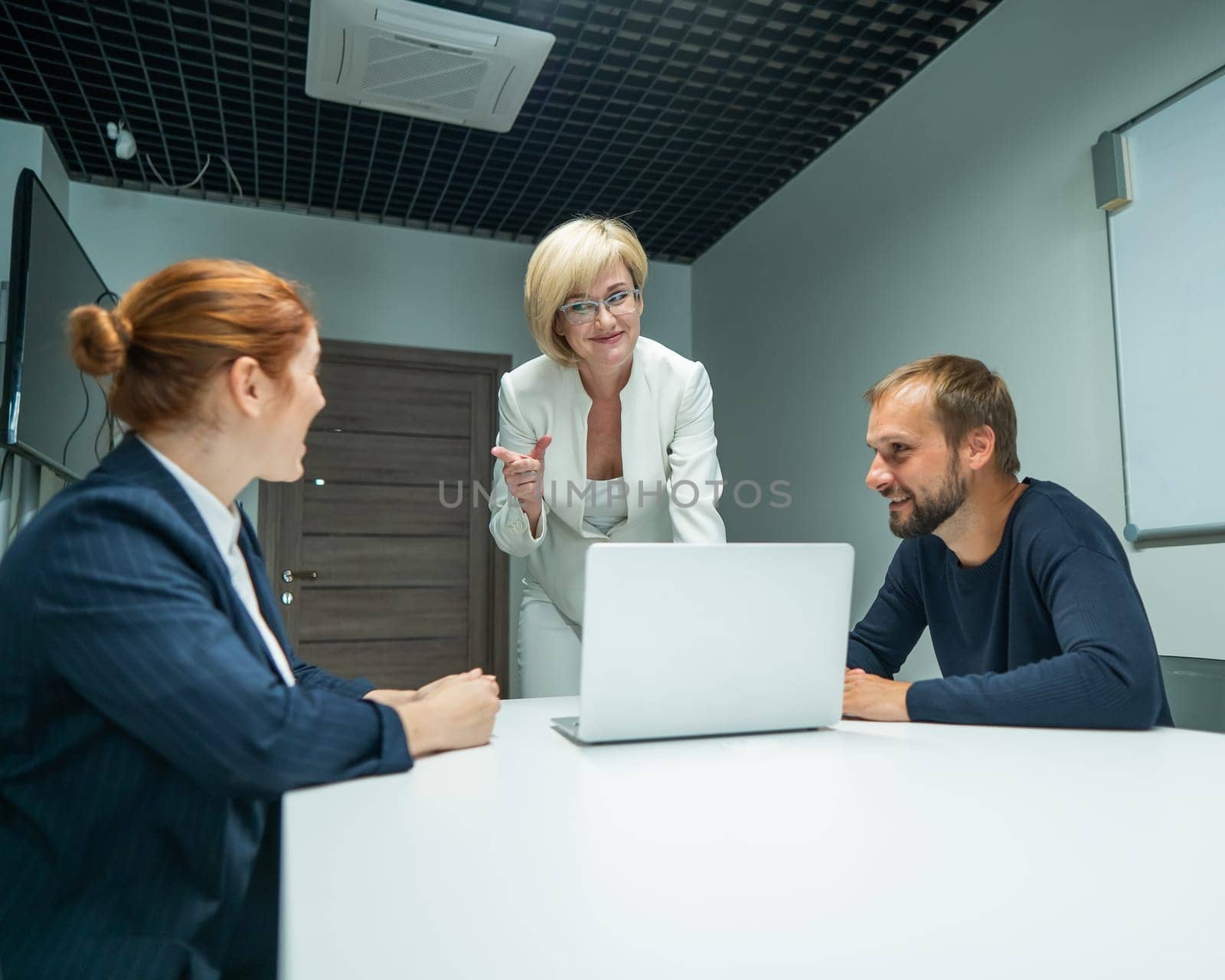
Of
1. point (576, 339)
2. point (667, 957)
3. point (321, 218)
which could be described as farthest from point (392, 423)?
point (667, 957)

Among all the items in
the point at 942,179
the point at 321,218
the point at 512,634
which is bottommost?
the point at 512,634

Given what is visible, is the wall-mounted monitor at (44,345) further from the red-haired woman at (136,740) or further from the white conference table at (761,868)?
the white conference table at (761,868)

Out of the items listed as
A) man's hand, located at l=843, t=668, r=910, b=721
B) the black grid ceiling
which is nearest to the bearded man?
man's hand, located at l=843, t=668, r=910, b=721

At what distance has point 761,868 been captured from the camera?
636 mm

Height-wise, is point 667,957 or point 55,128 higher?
point 55,128

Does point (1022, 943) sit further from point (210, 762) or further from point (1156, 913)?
point (210, 762)

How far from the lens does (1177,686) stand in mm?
2160

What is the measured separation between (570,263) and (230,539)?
3.55 feet

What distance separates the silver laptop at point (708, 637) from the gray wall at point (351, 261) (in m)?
3.06

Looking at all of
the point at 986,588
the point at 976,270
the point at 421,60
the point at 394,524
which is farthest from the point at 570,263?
the point at 394,524

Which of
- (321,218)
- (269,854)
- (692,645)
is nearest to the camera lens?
(269,854)

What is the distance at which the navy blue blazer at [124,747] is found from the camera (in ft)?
2.52

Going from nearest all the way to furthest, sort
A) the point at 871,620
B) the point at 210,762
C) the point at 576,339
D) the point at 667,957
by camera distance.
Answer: the point at 667,957
the point at 210,762
the point at 871,620
the point at 576,339

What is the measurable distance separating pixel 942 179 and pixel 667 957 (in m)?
3.00
